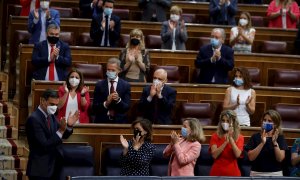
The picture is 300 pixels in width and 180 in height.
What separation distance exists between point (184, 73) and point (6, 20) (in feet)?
7.84

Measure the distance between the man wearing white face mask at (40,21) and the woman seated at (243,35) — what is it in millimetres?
1873

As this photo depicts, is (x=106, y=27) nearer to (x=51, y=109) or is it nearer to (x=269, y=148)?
(x=51, y=109)

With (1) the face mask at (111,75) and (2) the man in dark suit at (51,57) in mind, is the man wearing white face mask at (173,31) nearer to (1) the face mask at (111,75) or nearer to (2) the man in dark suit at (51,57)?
(2) the man in dark suit at (51,57)

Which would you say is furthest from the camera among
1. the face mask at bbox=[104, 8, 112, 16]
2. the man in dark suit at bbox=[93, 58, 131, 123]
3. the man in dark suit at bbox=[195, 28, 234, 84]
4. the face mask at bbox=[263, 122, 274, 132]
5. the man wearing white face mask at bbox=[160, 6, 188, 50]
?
the man wearing white face mask at bbox=[160, 6, 188, 50]

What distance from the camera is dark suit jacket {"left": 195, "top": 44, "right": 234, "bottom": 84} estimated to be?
362 inches

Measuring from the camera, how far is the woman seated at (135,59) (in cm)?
884

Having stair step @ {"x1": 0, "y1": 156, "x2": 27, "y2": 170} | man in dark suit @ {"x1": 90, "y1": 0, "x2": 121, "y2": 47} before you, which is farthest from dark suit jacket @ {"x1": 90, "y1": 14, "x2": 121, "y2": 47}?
stair step @ {"x1": 0, "y1": 156, "x2": 27, "y2": 170}

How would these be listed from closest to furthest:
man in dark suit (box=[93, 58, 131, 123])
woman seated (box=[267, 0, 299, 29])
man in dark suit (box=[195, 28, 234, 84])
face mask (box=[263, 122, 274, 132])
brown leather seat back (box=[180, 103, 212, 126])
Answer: face mask (box=[263, 122, 274, 132]), man in dark suit (box=[93, 58, 131, 123]), brown leather seat back (box=[180, 103, 212, 126]), man in dark suit (box=[195, 28, 234, 84]), woman seated (box=[267, 0, 299, 29])

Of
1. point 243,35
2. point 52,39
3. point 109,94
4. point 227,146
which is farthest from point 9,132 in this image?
point 243,35

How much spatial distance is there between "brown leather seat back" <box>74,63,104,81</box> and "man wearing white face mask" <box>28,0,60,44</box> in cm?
61

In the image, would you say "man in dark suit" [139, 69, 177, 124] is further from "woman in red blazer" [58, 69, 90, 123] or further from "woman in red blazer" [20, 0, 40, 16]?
"woman in red blazer" [20, 0, 40, 16]

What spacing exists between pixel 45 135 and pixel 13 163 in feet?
3.66

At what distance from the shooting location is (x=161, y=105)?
27.1ft

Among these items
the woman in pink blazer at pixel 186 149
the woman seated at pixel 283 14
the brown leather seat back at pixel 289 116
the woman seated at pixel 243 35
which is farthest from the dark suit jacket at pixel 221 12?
the woman in pink blazer at pixel 186 149
